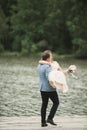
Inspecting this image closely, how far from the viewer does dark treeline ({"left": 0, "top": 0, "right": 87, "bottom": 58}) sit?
2655 inches

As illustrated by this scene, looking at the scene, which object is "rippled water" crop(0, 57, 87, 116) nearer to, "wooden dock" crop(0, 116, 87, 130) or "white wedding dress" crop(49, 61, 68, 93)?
"wooden dock" crop(0, 116, 87, 130)

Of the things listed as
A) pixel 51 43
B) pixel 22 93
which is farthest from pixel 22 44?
pixel 22 93

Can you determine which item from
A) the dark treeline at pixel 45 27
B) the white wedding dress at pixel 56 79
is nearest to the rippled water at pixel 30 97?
the white wedding dress at pixel 56 79

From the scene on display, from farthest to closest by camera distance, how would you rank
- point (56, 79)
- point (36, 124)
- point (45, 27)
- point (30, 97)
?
point (45, 27), point (30, 97), point (36, 124), point (56, 79)

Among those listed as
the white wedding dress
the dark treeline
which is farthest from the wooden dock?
the dark treeline

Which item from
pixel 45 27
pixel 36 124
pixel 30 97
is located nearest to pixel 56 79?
pixel 36 124

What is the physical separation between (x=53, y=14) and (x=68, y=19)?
2801 mm

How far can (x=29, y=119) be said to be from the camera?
40.2 feet

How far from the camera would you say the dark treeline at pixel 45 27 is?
67.4 metres

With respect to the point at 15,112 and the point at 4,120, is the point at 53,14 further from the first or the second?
the point at 4,120

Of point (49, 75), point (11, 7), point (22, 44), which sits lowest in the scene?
point (49, 75)

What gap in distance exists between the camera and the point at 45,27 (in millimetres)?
76250

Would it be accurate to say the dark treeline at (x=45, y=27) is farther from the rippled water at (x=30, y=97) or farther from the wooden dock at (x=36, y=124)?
the wooden dock at (x=36, y=124)

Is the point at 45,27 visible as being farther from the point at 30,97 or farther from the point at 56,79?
the point at 56,79
